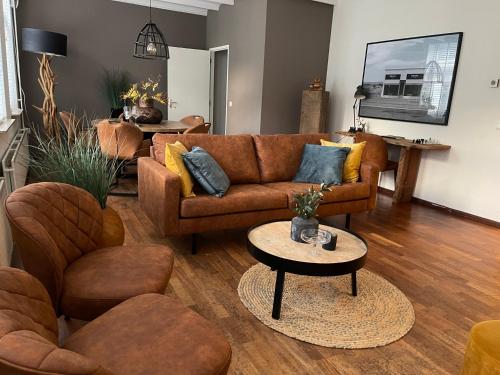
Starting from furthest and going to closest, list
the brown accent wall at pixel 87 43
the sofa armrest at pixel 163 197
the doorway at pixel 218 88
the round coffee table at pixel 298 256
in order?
1. the doorway at pixel 218 88
2. the brown accent wall at pixel 87 43
3. the sofa armrest at pixel 163 197
4. the round coffee table at pixel 298 256

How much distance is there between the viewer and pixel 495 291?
8.70ft

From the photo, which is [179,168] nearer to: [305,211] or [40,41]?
[305,211]

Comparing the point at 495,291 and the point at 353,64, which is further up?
the point at 353,64

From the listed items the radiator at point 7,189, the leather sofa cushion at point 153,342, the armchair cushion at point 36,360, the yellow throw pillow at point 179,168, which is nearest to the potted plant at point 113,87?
the radiator at point 7,189

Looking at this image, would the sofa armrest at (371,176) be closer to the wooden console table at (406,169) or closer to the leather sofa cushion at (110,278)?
the wooden console table at (406,169)

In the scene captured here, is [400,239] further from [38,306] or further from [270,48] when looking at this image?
[270,48]

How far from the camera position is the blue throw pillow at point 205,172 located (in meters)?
2.98

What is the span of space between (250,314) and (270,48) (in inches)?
186

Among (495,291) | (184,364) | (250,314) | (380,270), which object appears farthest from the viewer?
(380,270)

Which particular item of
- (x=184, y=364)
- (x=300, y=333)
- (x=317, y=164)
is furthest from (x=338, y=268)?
(x=317, y=164)

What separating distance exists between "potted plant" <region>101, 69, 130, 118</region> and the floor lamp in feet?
5.57

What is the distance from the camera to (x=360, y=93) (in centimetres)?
539

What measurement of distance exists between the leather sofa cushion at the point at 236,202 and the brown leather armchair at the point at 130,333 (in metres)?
1.43

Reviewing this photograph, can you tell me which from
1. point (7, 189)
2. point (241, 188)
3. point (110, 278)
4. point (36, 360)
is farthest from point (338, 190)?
point (36, 360)
